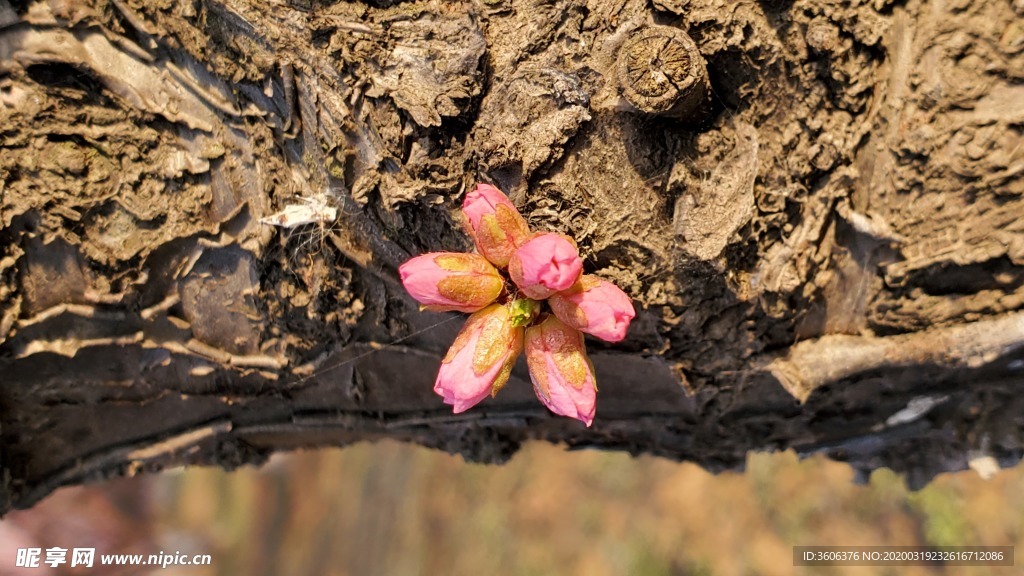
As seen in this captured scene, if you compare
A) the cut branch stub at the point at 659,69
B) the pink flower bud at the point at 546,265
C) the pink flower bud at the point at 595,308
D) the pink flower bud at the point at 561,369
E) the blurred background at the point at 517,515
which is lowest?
the blurred background at the point at 517,515

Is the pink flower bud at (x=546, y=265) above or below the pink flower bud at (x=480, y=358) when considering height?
above

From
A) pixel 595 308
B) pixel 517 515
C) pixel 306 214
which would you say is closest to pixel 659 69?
pixel 595 308

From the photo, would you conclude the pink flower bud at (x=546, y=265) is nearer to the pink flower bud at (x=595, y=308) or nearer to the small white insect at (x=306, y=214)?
the pink flower bud at (x=595, y=308)

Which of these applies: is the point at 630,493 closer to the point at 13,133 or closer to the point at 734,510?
the point at 734,510

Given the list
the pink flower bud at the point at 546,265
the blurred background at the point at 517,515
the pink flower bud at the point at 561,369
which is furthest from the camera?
the blurred background at the point at 517,515

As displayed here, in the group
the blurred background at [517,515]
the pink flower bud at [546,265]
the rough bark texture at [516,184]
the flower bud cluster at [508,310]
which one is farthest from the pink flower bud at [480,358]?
the blurred background at [517,515]

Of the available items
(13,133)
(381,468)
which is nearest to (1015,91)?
(13,133)

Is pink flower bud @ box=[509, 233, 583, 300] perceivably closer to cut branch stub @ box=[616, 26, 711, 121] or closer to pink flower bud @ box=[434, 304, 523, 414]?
pink flower bud @ box=[434, 304, 523, 414]
